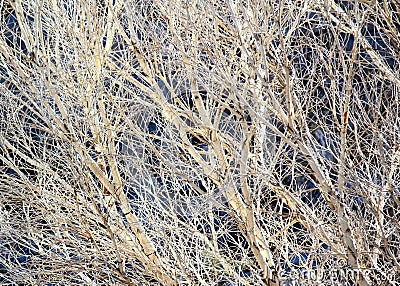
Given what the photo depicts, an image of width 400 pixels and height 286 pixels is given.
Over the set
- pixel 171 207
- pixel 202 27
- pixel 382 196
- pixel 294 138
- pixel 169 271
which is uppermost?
pixel 202 27

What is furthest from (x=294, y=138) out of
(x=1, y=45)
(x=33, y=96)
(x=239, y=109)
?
(x=1, y=45)

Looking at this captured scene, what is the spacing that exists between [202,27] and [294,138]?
1.20 meters

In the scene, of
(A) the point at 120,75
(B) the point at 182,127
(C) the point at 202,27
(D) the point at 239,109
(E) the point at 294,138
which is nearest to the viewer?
(E) the point at 294,138

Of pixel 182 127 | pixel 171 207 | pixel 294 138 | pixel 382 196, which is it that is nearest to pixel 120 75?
pixel 182 127

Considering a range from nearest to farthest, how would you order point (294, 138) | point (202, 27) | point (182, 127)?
1. point (294, 138)
2. point (202, 27)
3. point (182, 127)

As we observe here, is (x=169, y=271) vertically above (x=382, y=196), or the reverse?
(x=382, y=196)

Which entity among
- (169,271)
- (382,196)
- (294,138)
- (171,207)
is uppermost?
(294,138)

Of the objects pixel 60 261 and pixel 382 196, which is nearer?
pixel 382 196

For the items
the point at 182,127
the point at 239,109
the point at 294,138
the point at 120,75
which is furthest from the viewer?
the point at 120,75

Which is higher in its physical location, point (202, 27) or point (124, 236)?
point (202, 27)

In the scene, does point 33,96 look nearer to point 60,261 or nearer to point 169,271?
point 60,261

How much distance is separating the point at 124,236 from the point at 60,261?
56 centimetres

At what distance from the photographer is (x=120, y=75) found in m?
5.09

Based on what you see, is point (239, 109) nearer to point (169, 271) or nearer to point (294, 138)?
point (294, 138)
